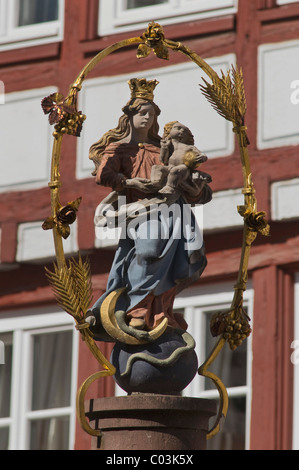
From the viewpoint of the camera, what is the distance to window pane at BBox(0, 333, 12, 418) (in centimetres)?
1356

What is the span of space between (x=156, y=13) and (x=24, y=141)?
1.39 m

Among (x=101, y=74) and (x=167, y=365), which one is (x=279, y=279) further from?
(x=167, y=365)

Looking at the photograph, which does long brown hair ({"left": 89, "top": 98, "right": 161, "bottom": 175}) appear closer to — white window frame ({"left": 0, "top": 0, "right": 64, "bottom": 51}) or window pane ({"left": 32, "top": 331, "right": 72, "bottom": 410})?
window pane ({"left": 32, "top": 331, "right": 72, "bottom": 410})

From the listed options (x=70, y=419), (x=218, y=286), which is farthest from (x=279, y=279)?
(x=70, y=419)

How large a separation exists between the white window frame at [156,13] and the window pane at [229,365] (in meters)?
2.24

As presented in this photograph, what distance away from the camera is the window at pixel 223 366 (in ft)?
41.1

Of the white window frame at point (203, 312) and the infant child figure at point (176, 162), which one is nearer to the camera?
the infant child figure at point (176, 162)

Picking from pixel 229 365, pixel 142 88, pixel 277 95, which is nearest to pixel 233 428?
pixel 229 365

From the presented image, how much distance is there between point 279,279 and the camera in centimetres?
1259

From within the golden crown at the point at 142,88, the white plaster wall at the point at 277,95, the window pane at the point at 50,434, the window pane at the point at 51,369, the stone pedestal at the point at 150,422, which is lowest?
the stone pedestal at the point at 150,422

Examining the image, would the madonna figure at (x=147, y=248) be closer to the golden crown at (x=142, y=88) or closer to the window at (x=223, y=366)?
the golden crown at (x=142, y=88)

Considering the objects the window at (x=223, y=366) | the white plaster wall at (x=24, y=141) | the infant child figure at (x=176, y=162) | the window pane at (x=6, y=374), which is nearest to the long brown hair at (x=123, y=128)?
the infant child figure at (x=176, y=162)

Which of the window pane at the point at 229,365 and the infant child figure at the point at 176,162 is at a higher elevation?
the window pane at the point at 229,365
